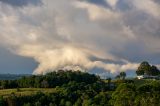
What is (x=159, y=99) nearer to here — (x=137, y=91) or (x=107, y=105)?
(x=137, y=91)

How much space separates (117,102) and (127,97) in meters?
4.22

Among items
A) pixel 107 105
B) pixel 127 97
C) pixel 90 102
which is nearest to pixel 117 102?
pixel 127 97

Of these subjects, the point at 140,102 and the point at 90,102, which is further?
the point at 90,102

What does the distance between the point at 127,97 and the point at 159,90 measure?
845 inches

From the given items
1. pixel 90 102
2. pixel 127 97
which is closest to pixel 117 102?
pixel 127 97

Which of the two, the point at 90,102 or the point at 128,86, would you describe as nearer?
the point at 128,86

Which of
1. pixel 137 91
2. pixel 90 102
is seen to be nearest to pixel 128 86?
pixel 137 91

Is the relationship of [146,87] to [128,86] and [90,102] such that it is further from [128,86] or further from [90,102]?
[90,102]

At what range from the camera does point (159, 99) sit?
533ft

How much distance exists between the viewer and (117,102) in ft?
525

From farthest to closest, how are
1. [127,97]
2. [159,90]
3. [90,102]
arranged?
[90,102] < [159,90] < [127,97]

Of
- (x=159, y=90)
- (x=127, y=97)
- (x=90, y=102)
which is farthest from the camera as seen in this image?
(x=90, y=102)

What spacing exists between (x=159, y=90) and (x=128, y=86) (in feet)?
46.8

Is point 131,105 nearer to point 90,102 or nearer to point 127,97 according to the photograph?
point 127,97
